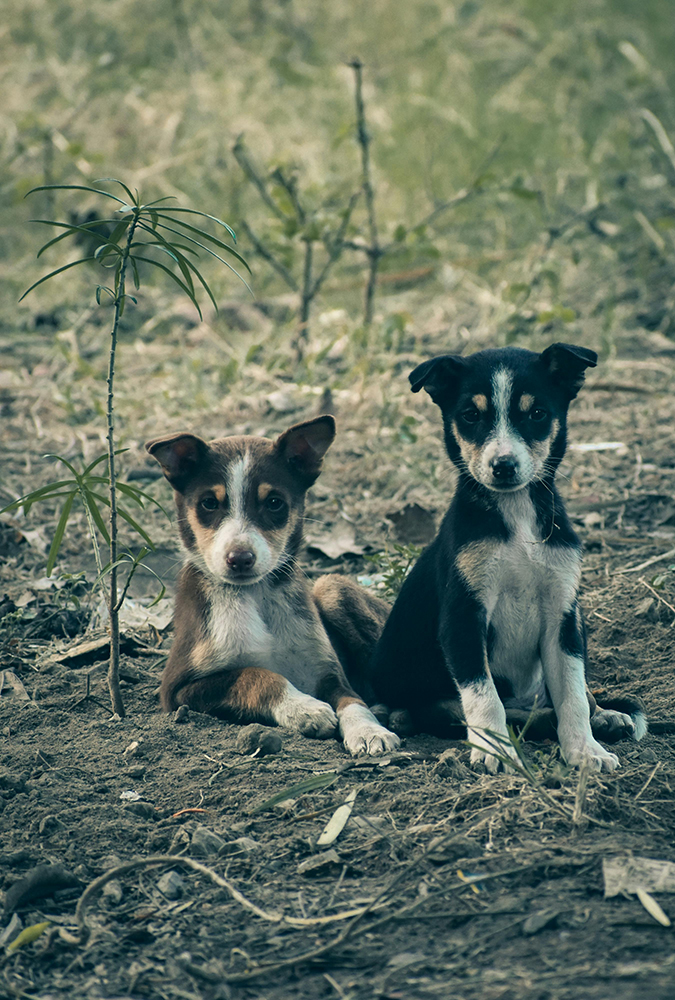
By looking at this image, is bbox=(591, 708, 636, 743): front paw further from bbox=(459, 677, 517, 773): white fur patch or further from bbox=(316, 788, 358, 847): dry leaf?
bbox=(316, 788, 358, 847): dry leaf

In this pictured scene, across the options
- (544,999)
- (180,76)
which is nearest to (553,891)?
(544,999)

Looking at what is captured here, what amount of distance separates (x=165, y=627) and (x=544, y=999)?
3478 mm

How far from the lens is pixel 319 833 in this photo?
3234mm

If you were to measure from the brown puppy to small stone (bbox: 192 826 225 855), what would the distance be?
37.8 inches

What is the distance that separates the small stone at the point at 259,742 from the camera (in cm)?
385

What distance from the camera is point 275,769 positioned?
3.70 meters

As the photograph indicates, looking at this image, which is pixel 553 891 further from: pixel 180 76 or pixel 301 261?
pixel 180 76

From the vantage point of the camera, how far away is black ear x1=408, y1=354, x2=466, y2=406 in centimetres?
399

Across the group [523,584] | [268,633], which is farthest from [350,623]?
[523,584]

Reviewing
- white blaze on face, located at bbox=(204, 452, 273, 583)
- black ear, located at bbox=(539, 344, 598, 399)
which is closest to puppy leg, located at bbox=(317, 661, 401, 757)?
white blaze on face, located at bbox=(204, 452, 273, 583)

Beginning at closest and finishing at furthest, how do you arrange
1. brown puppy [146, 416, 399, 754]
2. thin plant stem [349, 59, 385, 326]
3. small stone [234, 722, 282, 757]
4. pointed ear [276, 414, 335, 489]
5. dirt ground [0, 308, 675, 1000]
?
dirt ground [0, 308, 675, 1000], small stone [234, 722, 282, 757], brown puppy [146, 416, 399, 754], pointed ear [276, 414, 335, 489], thin plant stem [349, 59, 385, 326]

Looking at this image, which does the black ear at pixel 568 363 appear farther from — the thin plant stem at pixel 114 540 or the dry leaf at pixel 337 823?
the dry leaf at pixel 337 823

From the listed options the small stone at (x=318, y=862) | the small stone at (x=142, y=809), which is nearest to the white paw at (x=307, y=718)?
the small stone at (x=142, y=809)

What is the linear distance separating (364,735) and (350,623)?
1175 mm
